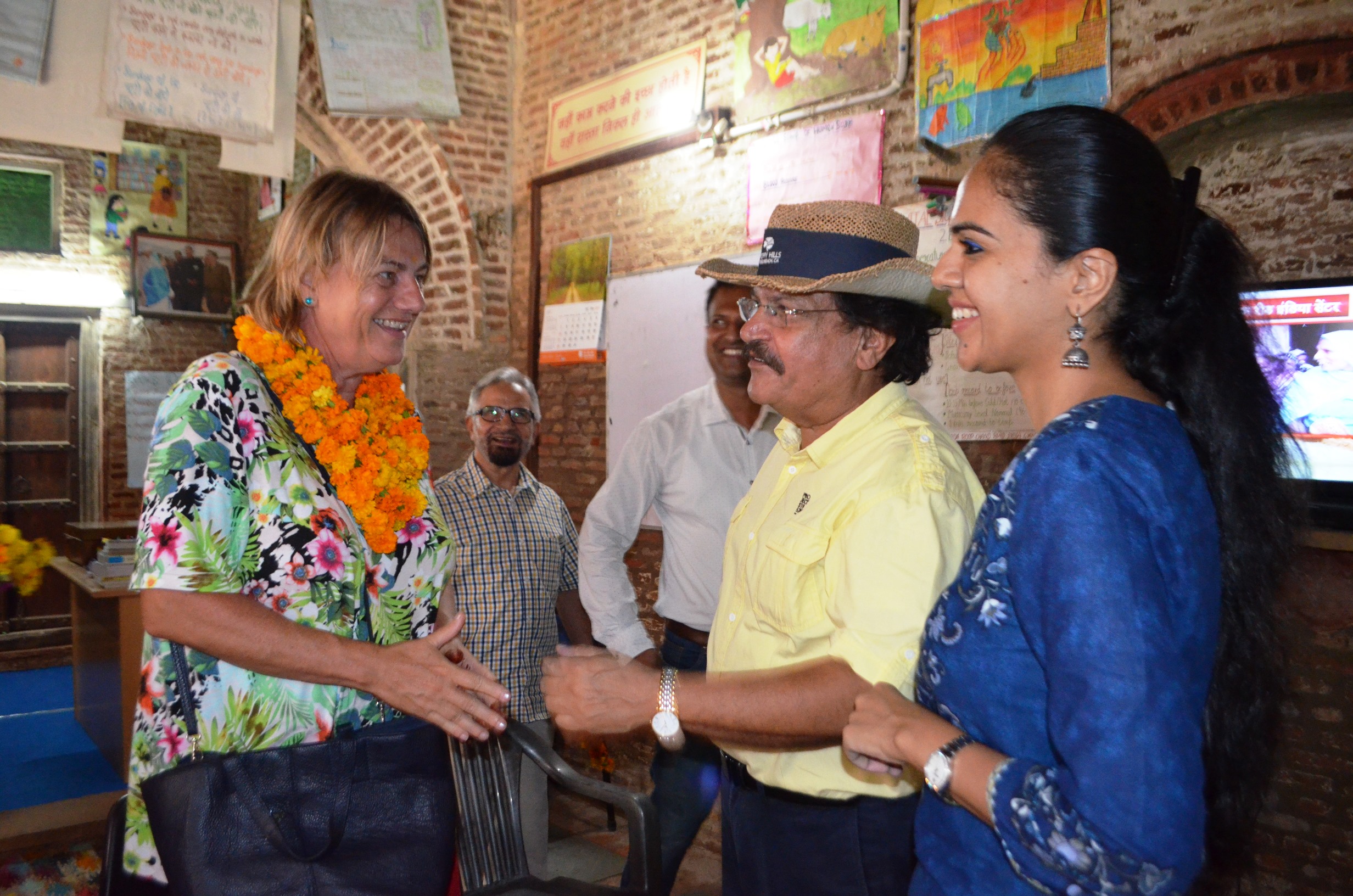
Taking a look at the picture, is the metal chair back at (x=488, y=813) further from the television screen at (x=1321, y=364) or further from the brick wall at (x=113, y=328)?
the brick wall at (x=113, y=328)

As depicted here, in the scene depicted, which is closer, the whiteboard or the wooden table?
the whiteboard

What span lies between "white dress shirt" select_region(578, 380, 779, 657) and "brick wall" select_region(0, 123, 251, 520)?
28.1 ft

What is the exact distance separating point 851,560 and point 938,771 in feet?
1.57

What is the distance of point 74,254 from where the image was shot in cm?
1041

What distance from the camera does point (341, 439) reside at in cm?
202

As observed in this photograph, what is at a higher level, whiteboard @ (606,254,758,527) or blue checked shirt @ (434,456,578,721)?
whiteboard @ (606,254,758,527)

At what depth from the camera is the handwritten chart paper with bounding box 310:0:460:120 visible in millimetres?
5637

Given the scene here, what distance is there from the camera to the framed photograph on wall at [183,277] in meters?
10.8

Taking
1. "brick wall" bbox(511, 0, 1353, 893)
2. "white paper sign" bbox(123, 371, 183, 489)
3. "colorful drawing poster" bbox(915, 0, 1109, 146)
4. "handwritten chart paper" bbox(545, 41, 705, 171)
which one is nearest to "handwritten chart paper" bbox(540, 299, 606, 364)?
"handwritten chart paper" bbox(545, 41, 705, 171)

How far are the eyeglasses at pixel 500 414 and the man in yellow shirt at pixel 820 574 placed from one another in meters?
2.34

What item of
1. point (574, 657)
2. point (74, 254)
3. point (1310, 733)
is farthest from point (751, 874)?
point (74, 254)

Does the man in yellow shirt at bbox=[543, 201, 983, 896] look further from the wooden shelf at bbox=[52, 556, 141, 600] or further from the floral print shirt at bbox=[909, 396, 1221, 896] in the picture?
the wooden shelf at bbox=[52, 556, 141, 600]

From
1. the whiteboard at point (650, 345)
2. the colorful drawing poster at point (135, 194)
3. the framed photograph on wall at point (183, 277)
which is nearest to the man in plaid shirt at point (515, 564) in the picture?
the whiteboard at point (650, 345)

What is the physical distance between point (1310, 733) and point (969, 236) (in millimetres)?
2807
